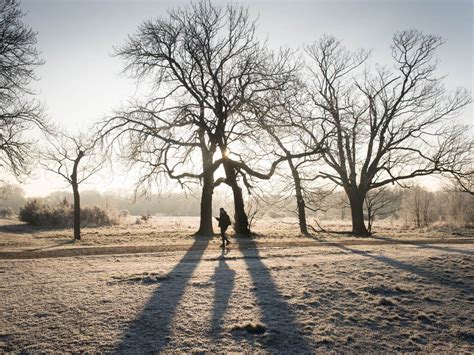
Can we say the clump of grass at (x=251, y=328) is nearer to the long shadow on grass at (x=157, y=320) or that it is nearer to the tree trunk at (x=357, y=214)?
→ the long shadow on grass at (x=157, y=320)

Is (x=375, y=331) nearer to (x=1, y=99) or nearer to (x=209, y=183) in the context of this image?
(x=209, y=183)

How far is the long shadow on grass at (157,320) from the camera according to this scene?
16.9 ft

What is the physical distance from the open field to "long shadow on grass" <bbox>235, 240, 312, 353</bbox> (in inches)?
0.8

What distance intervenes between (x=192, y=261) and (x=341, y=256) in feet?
16.5

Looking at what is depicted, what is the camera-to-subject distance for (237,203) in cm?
2122

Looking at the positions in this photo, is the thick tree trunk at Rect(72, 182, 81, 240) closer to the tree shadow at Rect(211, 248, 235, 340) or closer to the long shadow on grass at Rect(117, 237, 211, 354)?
the tree shadow at Rect(211, 248, 235, 340)

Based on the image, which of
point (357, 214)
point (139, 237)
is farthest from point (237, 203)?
point (357, 214)

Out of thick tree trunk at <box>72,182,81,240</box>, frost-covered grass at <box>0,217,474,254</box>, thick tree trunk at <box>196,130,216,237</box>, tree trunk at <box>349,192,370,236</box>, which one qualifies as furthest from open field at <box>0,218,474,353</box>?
tree trunk at <box>349,192,370,236</box>

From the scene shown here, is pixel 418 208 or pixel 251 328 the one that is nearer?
pixel 251 328

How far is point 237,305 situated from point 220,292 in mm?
759

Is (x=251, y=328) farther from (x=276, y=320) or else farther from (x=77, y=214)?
(x=77, y=214)

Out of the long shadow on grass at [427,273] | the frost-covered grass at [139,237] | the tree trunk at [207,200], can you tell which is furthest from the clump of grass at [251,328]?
the tree trunk at [207,200]

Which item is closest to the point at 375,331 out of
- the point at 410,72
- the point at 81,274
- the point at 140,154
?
the point at 81,274

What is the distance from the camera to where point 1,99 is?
1658cm
